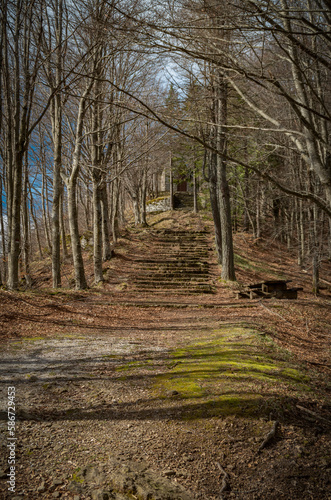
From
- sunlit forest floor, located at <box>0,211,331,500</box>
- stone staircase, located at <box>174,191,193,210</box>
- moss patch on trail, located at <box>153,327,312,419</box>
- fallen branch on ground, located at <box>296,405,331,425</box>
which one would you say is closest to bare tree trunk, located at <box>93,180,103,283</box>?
sunlit forest floor, located at <box>0,211,331,500</box>

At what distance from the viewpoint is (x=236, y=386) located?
3.61 metres

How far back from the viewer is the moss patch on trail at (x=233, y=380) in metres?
3.24

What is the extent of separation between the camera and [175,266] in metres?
15.5

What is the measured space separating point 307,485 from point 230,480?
55cm

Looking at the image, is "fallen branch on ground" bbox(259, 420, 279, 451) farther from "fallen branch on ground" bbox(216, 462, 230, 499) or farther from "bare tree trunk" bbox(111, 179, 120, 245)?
"bare tree trunk" bbox(111, 179, 120, 245)

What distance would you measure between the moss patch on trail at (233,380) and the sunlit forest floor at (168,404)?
0.02 m

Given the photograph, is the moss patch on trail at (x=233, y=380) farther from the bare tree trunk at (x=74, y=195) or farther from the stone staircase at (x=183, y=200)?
the stone staircase at (x=183, y=200)

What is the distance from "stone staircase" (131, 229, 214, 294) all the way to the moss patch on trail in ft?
24.7

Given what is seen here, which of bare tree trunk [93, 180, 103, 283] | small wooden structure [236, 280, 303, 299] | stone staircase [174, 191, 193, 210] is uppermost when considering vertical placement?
stone staircase [174, 191, 193, 210]

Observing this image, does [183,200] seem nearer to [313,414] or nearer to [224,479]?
[313,414]

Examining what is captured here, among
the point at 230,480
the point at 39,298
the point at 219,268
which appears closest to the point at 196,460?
the point at 230,480

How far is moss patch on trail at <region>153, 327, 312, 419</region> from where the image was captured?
Answer: 10.6 feet

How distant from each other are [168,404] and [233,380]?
2.94 ft

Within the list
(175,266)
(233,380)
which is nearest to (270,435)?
(233,380)
